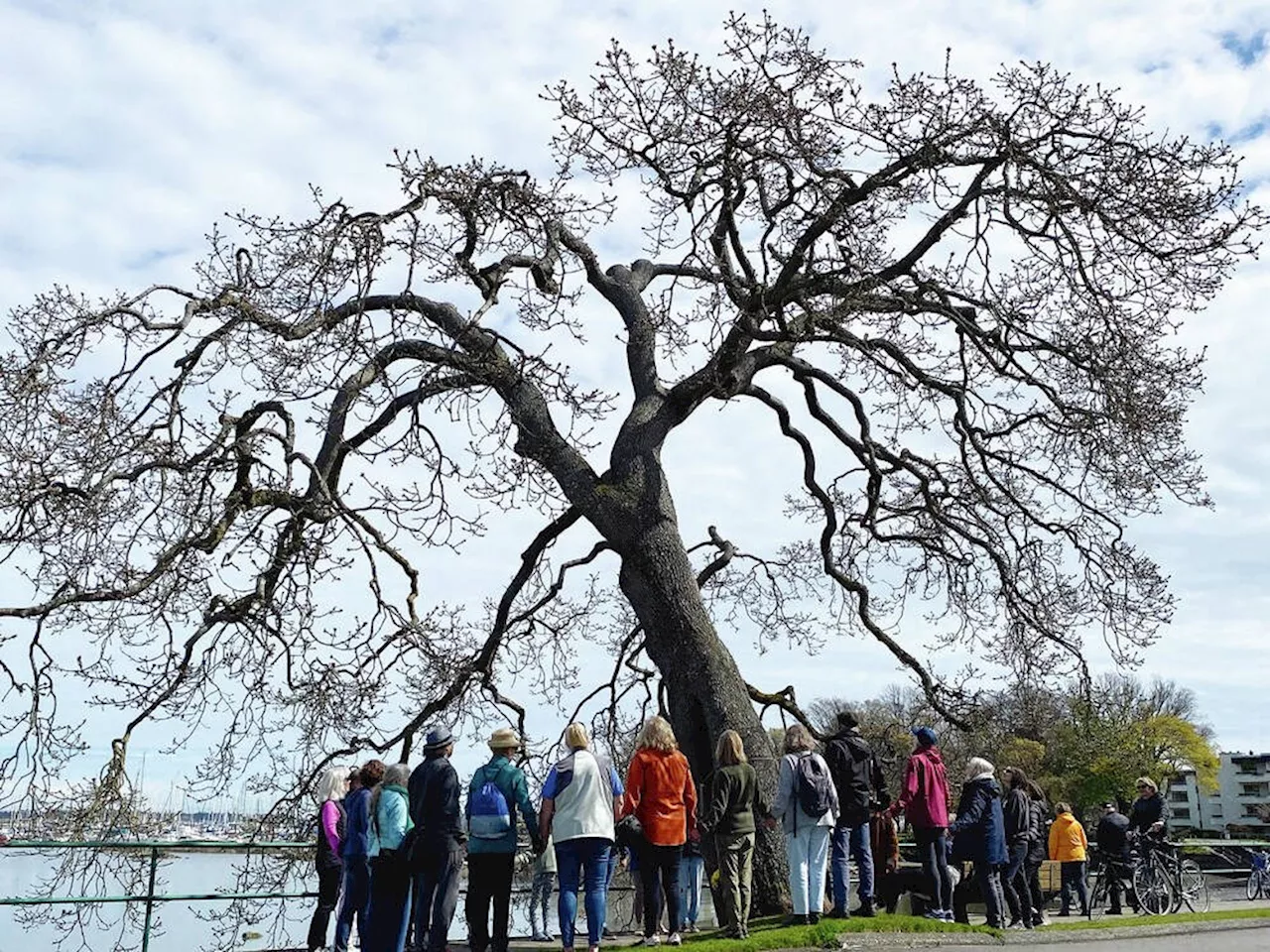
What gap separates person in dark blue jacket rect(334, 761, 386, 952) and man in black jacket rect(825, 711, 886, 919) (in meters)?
3.74

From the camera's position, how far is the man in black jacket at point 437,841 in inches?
354

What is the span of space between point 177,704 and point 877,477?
8.03 meters

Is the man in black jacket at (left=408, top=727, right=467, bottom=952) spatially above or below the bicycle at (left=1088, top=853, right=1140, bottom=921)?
above

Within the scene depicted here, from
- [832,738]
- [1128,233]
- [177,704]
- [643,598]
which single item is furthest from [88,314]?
[1128,233]

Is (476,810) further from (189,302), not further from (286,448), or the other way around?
(189,302)

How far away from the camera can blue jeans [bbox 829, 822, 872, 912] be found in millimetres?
10188

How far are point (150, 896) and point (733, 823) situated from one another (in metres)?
5.01

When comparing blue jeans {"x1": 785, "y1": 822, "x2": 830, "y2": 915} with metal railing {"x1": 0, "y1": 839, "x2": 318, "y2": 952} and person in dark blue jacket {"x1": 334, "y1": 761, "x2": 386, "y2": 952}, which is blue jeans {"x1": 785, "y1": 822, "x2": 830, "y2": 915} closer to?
person in dark blue jacket {"x1": 334, "y1": 761, "x2": 386, "y2": 952}

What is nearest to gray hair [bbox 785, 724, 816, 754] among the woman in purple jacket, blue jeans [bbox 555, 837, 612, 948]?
blue jeans [bbox 555, 837, 612, 948]

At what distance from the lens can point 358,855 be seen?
9.54 meters

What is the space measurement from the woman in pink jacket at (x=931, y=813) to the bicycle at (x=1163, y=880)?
5931 millimetres

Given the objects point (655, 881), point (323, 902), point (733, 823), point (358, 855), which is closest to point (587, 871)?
point (655, 881)

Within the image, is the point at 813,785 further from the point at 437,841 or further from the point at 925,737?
the point at 437,841

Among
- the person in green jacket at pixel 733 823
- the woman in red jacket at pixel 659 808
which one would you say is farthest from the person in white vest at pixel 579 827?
the person in green jacket at pixel 733 823
